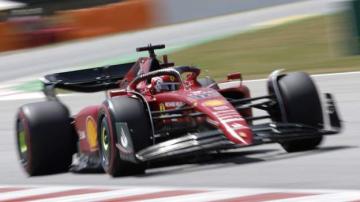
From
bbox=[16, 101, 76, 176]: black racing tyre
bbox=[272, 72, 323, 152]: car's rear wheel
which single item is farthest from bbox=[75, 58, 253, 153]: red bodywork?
bbox=[272, 72, 323, 152]: car's rear wheel

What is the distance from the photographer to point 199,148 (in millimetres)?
8188

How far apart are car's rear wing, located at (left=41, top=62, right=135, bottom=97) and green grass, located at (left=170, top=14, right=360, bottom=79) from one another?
7.49 meters

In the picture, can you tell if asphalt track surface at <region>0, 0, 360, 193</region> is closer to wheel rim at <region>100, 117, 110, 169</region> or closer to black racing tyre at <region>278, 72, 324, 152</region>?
wheel rim at <region>100, 117, 110, 169</region>

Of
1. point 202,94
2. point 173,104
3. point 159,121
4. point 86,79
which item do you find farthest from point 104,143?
point 86,79

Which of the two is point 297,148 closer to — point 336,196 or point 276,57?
point 336,196

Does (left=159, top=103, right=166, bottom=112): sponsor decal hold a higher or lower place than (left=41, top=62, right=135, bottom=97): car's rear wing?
lower

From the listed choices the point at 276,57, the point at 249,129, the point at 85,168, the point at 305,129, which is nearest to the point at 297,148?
the point at 305,129

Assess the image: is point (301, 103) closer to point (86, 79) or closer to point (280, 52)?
point (86, 79)

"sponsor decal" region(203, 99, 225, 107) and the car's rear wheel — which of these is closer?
"sponsor decal" region(203, 99, 225, 107)

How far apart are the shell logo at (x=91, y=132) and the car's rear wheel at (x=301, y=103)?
1807 millimetres

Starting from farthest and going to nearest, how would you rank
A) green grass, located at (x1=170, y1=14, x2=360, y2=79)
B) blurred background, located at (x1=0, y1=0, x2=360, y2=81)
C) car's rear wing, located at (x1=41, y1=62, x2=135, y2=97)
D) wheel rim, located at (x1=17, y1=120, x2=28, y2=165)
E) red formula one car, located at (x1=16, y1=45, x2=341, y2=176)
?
blurred background, located at (x1=0, y1=0, x2=360, y2=81) < green grass, located at (x1=170, y1=14, x2=360, y2=79) < car's rear wing, located at (x1=41, y1=62, x2=135, y2=97) < wheel rim, located at (x1=17, y1=120, x2=28, y2=165) < red formula one car, located at (x1=16, y1=45, x2=341, y2=176)

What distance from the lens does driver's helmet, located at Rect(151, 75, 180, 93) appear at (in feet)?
30.7

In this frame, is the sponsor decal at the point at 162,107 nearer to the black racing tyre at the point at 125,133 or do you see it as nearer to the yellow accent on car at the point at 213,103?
the black racing tyre at the point at 125,133

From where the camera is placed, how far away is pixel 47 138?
956 cm
